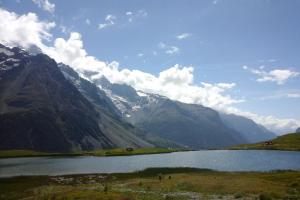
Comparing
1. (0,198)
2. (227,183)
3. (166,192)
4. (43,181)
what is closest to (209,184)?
(227,183)

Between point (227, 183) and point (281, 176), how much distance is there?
18.5 m

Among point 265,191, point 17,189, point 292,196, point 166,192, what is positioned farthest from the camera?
point 17,189

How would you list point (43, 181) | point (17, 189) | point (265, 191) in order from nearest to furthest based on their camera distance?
point (265, 191), point (17, 189), point (43, 181)

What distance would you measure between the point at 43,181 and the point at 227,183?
4969cm

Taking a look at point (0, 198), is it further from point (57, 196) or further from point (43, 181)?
point (43, 181)

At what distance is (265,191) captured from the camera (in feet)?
192

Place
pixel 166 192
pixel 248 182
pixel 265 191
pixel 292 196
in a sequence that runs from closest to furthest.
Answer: pixel 292 196
pixel 265 191
pixel 166 192
pixel 248 182

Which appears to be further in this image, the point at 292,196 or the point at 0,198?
the point at 0,198

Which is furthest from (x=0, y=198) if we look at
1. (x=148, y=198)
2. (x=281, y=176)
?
(x=281, y=176)

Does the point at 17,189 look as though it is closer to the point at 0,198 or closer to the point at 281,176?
the point at 0,198

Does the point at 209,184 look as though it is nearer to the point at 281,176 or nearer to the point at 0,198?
the point at 281,176

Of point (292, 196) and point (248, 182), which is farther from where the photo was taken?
point (248, 182)

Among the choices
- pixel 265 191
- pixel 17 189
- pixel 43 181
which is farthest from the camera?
pixel 43 181

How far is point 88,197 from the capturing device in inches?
2276
